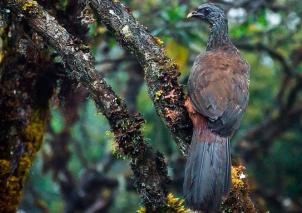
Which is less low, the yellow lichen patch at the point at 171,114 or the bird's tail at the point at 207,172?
the yellow lichen patch at the point at 171,114

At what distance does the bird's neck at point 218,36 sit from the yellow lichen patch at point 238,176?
170 cm

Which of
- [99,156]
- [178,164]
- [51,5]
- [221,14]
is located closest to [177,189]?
[178,164]

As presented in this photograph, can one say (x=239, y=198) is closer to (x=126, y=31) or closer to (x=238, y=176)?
(x=238, y=176)

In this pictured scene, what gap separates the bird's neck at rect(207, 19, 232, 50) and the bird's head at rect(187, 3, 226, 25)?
37 millimetres

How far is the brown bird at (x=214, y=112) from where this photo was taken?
3.69 m

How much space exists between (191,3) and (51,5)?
493 centimetres

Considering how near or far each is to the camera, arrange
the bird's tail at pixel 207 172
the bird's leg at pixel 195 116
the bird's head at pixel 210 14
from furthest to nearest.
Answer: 1. the bird's head at pixel 210 14
2. the bird's leg at pixel 195 116
3. the bird's tail at pixel 207 172

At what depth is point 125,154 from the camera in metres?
3.77

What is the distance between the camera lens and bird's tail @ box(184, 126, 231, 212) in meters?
3.62

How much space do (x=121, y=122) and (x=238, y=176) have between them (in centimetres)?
92

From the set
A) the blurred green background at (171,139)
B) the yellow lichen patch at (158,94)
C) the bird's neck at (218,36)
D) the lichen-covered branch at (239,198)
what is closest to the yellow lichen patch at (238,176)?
the lichen-covered branch at (239,198)

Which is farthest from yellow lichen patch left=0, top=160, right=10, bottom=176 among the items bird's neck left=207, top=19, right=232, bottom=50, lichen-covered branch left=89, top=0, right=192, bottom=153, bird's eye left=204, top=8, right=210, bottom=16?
bird's eye left=204, top=8, right=210, bottom=16

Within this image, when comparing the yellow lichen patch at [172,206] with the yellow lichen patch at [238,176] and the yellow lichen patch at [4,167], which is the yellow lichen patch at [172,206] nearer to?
the yellow lichen patch at [238,176]

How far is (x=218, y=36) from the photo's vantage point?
5508 mm
